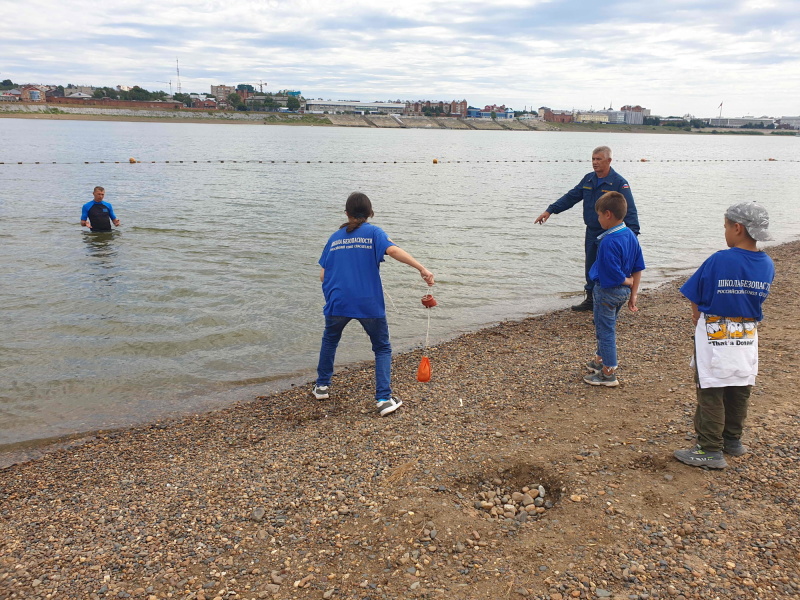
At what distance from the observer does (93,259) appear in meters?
15.9

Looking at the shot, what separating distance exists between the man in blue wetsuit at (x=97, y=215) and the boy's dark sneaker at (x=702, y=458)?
17.7 metres

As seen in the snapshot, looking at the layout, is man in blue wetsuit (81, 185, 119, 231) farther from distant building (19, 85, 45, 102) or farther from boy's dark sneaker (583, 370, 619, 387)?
distant building (19, 85, 45, 102)

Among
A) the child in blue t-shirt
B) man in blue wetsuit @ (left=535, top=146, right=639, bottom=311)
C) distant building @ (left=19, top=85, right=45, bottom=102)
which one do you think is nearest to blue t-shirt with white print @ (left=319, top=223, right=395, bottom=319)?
the child in blue t-shirt

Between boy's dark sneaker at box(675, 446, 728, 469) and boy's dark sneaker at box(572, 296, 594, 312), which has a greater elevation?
boy's dark sneaker at box(675, 446, 728, 469)

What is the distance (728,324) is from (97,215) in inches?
737

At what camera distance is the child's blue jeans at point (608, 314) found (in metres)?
6.79

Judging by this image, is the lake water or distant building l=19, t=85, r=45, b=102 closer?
the lake water

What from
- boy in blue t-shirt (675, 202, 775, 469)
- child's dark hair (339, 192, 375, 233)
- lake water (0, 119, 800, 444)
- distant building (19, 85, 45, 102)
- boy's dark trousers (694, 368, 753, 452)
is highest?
distant building (19, 85, 45, 102)

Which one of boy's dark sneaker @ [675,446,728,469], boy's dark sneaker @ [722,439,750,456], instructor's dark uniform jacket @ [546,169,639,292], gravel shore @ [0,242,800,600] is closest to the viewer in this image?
gravel shore @ [0,242,800,600]

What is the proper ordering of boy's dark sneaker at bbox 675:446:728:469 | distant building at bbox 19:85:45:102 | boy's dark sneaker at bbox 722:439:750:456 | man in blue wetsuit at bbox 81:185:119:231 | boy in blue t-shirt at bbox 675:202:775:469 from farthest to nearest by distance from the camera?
distant building at bbox 19:85:45:102 → man in blue wetsuit at bbox 81:185:119:231 → boy's dark sneaker at bbox 722:439:750:456 → boy's dark sneaker at bbox 675:446:728:469 → boy in blue t-shirt at bbox 675:202:775:469

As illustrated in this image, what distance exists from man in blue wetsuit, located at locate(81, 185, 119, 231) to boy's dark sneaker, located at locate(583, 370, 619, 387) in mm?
16032

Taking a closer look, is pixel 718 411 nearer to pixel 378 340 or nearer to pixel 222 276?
pixel 378 340

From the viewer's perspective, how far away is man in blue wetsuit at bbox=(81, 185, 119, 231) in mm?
18234

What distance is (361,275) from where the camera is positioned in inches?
249
